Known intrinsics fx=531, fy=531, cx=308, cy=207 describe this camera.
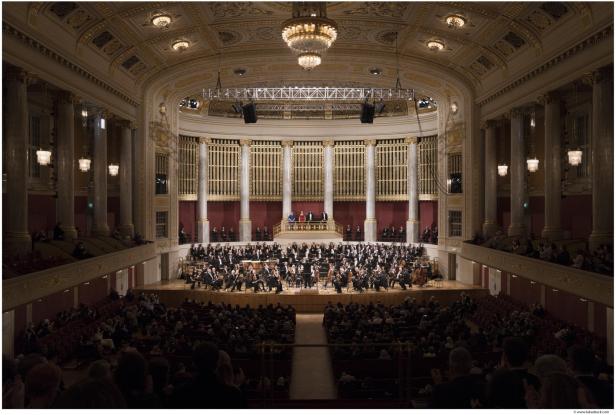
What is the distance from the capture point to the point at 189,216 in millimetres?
32094

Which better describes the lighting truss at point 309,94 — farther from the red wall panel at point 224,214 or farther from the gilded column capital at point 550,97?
the gilded column capital at point 550,97

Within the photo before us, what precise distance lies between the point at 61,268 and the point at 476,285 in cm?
1717

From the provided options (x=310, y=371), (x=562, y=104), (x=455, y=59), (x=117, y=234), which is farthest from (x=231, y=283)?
(x=562, y=104)

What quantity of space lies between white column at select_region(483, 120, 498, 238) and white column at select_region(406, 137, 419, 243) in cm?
782

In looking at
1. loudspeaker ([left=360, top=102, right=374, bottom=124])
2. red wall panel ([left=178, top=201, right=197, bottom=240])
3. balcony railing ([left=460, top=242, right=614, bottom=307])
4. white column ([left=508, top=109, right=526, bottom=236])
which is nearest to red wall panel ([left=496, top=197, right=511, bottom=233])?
white column ([left=508, top=109, right=526, bottom=236])

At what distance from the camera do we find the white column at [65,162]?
17.3m

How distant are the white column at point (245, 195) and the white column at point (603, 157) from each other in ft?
69.6

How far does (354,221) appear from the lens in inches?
1366

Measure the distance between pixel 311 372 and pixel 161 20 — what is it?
37.9 feet

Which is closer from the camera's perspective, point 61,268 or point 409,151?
point 61,268

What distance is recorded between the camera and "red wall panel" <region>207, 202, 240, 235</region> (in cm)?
3338

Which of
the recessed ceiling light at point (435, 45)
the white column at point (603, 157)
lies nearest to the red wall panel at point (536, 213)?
the recessed ceiling light at point (435, 45)

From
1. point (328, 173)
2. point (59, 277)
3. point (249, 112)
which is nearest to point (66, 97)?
point (59, 277)

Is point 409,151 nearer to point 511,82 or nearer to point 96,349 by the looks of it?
point 511,82
